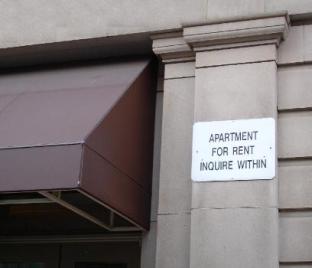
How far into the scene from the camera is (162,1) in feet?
27.3

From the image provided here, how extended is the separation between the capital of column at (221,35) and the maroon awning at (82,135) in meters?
0.42

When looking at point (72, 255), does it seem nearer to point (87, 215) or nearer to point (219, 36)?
point (87, 215)

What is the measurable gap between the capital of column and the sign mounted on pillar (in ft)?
2.99

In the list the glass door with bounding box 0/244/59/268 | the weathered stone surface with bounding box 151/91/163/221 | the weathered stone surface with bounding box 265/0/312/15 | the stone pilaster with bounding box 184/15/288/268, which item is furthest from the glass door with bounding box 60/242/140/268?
the weathered stone surface with bounding box 265/0/312/15

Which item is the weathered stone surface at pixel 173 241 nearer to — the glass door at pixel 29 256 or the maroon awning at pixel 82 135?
the maroon awning at pixel 82 135

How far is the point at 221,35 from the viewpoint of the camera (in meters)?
7.79

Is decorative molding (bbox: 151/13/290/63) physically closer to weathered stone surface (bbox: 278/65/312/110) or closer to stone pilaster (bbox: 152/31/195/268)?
stone pilaster (bbox: 152/31/195/268)

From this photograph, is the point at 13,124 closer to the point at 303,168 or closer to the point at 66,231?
the point at 66,231

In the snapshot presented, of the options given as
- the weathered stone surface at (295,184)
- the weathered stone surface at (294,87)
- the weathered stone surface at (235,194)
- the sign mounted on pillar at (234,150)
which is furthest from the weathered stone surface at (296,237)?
the weathered stone surface at (294,87)

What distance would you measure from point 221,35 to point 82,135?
2.05 m

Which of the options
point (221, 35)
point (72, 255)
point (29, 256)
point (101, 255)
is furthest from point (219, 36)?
point (29, 256)

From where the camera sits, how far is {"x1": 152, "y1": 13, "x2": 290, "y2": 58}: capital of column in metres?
7.58

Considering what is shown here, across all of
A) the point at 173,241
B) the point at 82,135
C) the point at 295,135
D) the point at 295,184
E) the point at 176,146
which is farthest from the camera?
the point at 176,146

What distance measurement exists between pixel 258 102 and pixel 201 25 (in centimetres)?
112
